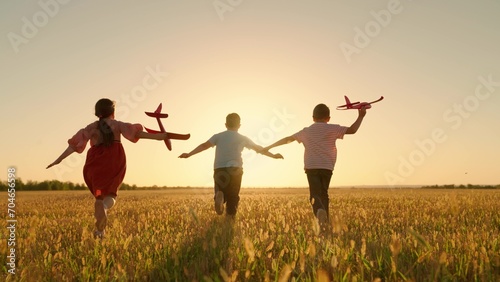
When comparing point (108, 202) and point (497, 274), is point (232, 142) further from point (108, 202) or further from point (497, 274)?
point (497, 274)

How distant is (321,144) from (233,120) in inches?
81.0

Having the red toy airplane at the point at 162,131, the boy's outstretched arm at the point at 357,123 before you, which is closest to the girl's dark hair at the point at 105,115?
the red toy airplane at the point at 162,131

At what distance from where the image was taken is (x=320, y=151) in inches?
312

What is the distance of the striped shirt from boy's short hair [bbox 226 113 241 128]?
1626mm

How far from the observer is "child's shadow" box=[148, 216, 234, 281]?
3.46m

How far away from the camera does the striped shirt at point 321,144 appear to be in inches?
312

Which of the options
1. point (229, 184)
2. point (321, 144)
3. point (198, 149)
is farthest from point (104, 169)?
point (321, 144)

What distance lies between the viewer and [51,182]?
5928 centimetres

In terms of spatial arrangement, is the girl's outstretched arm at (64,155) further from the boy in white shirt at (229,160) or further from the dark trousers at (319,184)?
the dark trousers at (319,184)

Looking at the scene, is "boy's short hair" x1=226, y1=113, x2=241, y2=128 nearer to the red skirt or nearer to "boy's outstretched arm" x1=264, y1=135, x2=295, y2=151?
"boy's outstretched arm" x1=264, y1=135, x2=295, y2=151

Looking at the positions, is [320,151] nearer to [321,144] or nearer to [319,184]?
[321,144]

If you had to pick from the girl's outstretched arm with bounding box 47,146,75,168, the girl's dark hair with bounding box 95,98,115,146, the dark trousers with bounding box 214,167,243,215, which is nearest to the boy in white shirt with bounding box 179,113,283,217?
the dark trousers with bounding box 214,167,243,215

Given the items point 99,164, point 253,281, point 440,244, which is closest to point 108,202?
point 99,164

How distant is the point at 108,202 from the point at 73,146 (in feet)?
3.17
